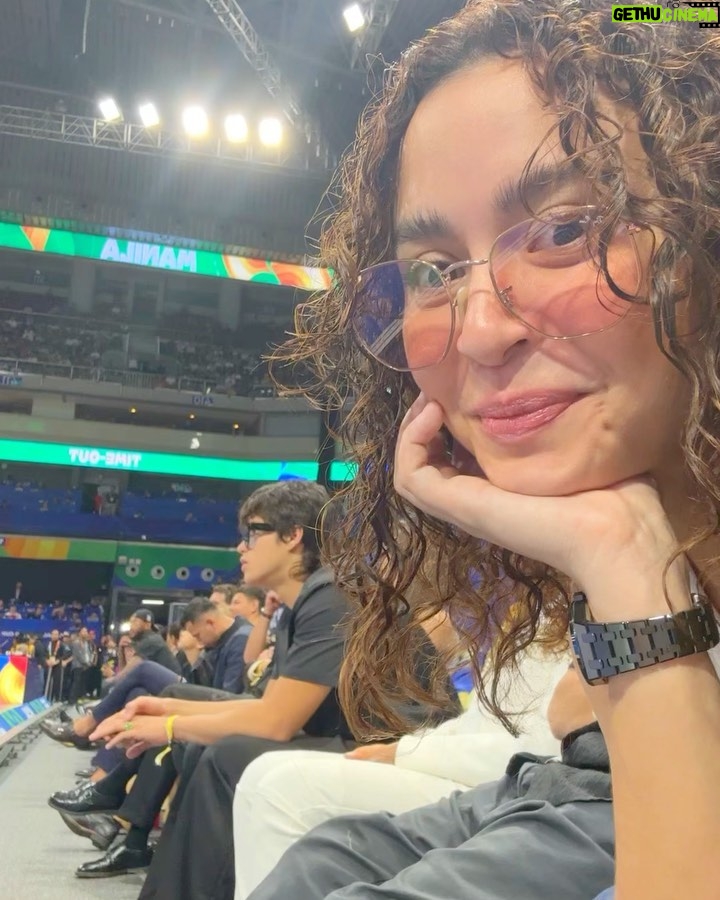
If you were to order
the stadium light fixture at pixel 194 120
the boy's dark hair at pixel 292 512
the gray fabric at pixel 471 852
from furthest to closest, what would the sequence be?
the stadium light fixture at pixel 194 120 < the boy's dark hair at pixel 292 512 < the gray fabric at pixel 471 852

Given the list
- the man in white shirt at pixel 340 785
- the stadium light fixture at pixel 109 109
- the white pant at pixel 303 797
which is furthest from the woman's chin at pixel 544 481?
the stadium light fixture at pixel 109 109

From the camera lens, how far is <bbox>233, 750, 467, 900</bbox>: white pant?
1294mm

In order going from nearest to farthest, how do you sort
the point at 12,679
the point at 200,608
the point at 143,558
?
the point at 200,608
the point at 12,679
the point at 143,558

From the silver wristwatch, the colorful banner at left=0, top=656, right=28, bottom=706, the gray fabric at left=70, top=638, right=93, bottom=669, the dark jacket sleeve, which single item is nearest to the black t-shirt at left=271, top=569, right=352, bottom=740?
the silver wristwatch

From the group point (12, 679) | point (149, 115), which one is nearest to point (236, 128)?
point (149, 115)

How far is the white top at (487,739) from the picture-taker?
1.19 metres

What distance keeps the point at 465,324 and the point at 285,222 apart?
10254 mm

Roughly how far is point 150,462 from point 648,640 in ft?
47.7

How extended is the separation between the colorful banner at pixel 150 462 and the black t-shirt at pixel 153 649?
352 inches

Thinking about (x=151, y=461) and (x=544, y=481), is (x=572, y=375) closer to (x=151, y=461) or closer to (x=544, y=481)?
(x=544, y=481)

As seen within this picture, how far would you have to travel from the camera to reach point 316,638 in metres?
1.77

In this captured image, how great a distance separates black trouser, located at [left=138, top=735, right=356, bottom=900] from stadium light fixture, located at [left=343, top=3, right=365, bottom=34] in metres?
6.19

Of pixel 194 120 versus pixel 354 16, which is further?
pixel 194 120

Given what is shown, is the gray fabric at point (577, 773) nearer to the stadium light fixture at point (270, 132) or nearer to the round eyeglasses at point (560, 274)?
the round eyeglasses at point (560, 274)
